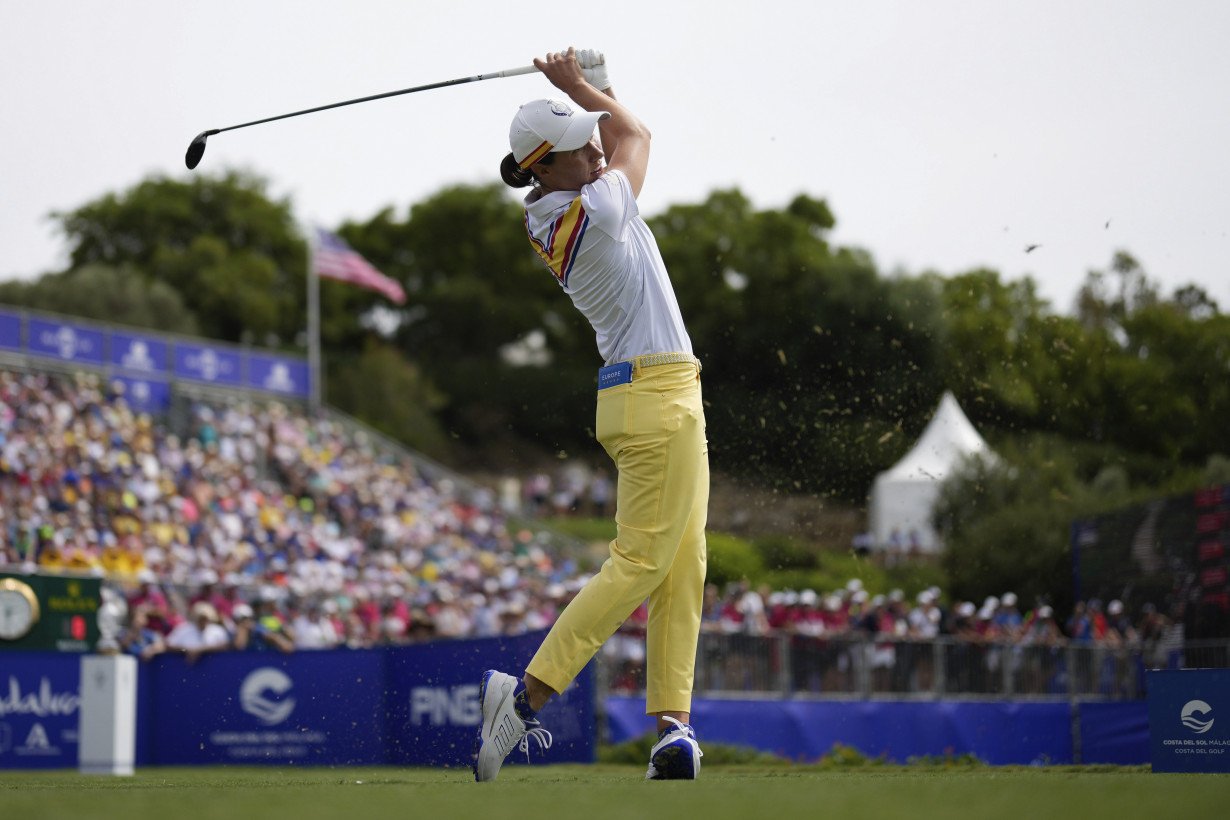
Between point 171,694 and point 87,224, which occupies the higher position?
point 87,224

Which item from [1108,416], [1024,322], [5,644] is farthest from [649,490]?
[1108,416]

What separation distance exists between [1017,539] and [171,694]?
427 inches

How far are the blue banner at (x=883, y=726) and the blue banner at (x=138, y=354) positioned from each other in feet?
66.9

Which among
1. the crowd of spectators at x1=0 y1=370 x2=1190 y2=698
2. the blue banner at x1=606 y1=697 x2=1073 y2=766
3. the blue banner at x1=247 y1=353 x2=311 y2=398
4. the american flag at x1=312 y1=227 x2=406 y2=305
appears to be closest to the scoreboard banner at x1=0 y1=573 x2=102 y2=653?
the crowd of spectators at x1=0 y1=370 x2=1190 y2=698

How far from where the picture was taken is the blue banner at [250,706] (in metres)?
14.5

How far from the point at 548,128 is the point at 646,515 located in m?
1.46

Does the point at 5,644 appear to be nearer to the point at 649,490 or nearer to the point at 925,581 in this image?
the point at 649,490

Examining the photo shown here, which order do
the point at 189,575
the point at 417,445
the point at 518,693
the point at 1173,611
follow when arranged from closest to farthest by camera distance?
the point at 518,693
the point at 1173,611
the point at 189,575
the point at 417,445

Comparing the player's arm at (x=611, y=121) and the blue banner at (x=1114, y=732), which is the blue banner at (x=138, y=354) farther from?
the player's arm at (x=611, y=121)

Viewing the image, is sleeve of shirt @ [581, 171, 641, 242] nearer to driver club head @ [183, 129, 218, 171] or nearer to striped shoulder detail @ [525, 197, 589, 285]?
striped shoulder detail @ [525, 197, 589, 285]

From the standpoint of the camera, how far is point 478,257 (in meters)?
63.9

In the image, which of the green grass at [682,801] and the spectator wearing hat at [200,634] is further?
the spectator wearing hat at [200,634]

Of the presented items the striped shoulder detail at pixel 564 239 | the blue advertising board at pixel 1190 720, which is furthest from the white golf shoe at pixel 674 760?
the blue advertising board at pixel 1190 720

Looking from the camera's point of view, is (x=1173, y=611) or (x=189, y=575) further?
(x=189, y=575)
